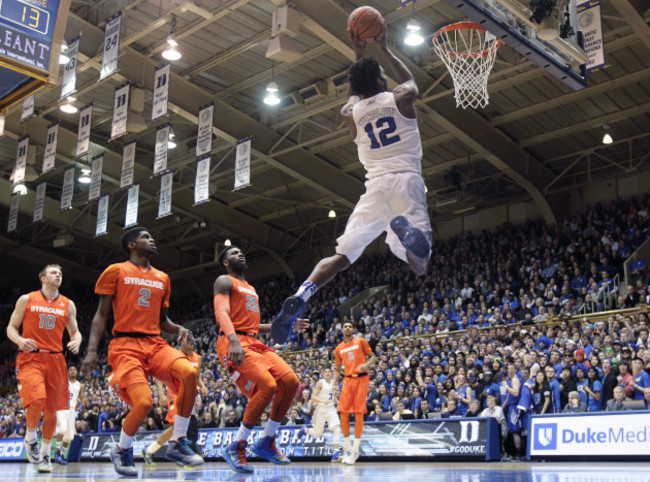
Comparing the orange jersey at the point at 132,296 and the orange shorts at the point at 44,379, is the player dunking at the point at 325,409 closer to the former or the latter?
the orange shorts at the point at 44,379

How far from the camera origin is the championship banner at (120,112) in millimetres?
18466

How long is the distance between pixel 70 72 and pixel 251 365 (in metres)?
13.0

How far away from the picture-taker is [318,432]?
44.7 feet

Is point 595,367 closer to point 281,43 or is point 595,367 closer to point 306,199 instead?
point 281,43

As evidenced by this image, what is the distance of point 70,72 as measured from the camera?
17250 mm

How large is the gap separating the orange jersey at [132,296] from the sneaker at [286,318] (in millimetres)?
1681

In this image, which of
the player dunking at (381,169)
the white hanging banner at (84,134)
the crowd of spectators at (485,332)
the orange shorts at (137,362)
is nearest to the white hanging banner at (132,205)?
the white hanging banner at (84,134)

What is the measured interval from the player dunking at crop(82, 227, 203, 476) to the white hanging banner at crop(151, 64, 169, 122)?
11560 millimetres

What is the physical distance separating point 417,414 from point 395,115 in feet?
33.1

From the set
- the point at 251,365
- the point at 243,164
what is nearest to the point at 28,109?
the point at 243,164

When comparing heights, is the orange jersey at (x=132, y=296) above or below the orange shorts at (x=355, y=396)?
above

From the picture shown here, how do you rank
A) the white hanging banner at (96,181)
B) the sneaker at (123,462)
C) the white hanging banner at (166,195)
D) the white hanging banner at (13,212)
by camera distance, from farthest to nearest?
the white hanging banner at (13,212) → the white hanging banner at (96,181) → the white hanging banner at (166,195) → the sneaker at (123,462)

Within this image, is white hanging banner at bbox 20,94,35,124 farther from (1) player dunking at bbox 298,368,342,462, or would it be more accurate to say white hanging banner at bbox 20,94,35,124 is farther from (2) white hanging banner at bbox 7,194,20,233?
(1) player dunking at bbox 298,368,342,462

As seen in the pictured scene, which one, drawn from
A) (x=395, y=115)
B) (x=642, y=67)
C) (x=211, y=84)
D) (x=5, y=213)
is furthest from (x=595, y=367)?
(x=5, y=213)
